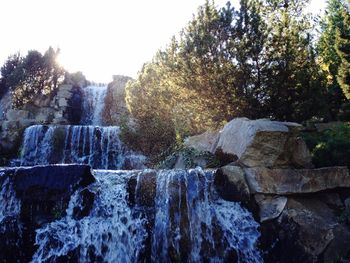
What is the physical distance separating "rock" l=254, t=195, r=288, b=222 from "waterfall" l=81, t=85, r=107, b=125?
2178 cm

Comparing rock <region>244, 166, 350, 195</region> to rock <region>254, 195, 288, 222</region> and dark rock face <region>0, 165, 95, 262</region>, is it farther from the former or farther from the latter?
dark rock face <region>0, 165, 95, 262</region>

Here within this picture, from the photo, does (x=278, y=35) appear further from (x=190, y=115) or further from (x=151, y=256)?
(x=151, y=256)

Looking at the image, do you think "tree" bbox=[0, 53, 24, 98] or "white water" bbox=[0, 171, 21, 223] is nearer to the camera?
"white water" bbox=[0, 171, 21, 223]

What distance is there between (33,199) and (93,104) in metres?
22.3

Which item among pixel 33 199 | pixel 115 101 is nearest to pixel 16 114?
pixel 115 101

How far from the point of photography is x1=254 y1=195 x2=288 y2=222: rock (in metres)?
9.54

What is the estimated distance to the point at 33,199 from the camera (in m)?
9.77

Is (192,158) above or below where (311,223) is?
above

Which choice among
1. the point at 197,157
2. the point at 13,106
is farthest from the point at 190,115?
the point at 13,106

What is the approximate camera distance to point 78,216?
383 inches

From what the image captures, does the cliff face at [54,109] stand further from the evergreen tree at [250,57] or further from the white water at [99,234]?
the white water at [99,234]

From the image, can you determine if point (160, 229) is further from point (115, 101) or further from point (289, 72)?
point (115, 101)

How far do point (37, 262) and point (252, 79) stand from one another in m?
9.32

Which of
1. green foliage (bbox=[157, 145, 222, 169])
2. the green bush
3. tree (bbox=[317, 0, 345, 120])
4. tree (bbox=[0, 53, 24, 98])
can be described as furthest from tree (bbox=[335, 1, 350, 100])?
tree (bbox=[0, 53, 24, 98])
